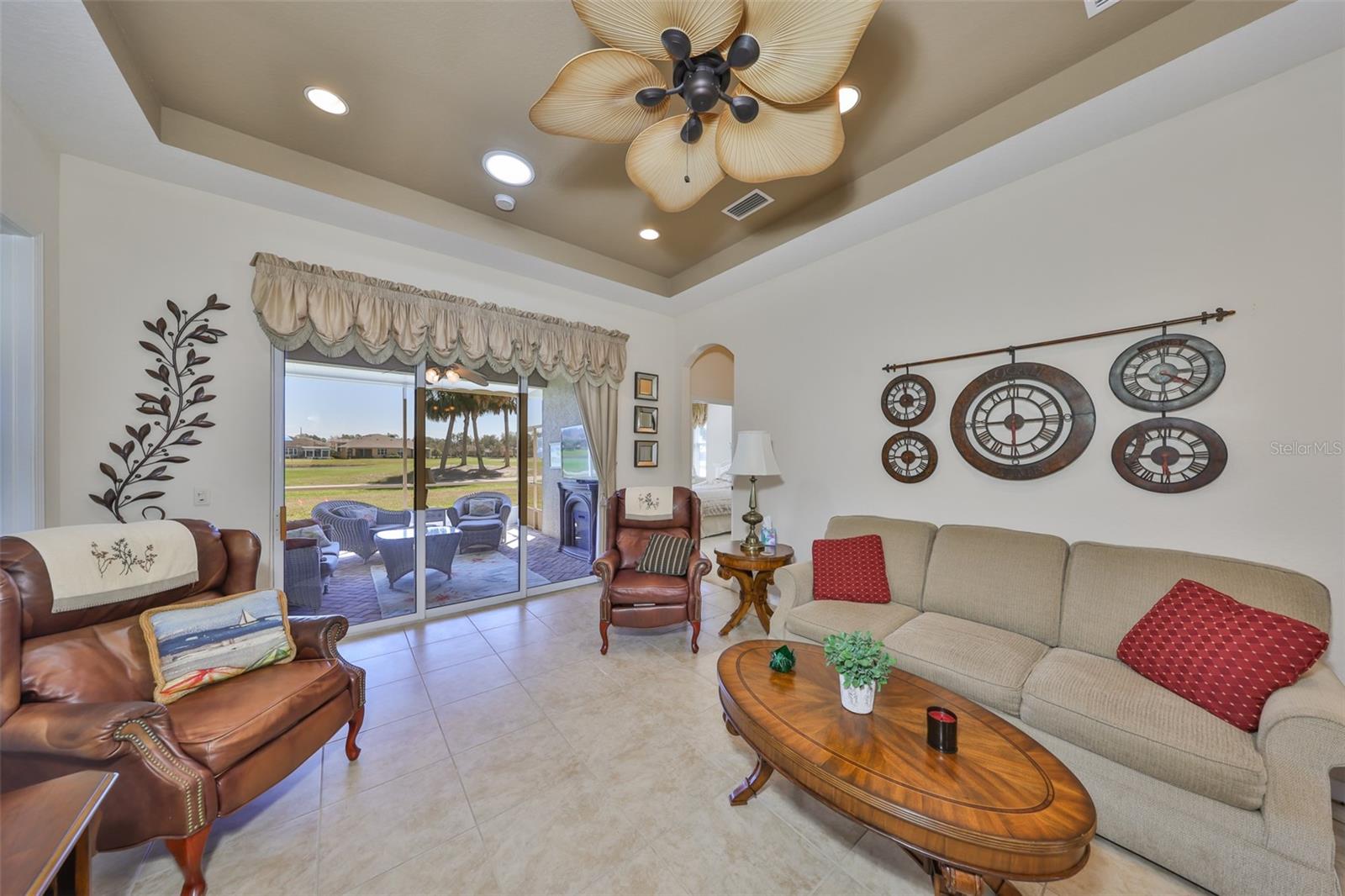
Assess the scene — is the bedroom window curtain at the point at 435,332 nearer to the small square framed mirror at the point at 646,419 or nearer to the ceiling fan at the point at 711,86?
the small square framed mirror at the point at 646,419

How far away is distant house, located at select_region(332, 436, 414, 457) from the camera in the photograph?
3.33m

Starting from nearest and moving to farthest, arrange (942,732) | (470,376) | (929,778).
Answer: (929,778) < (942,732) < (470,376)

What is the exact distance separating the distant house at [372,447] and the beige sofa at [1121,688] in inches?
121

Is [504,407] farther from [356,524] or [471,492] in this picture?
[356,524]

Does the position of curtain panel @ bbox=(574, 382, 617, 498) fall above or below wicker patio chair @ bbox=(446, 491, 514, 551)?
above

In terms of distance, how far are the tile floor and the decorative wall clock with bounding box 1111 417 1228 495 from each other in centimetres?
136

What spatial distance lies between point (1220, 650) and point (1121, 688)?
34cm

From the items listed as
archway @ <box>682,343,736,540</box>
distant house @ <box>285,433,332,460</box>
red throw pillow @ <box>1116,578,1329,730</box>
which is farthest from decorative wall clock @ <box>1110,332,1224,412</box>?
distant house @ <box>285,433,332,460</box>

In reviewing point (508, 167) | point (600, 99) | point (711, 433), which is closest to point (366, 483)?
point (508, 167)

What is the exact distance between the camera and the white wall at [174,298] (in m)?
2.40

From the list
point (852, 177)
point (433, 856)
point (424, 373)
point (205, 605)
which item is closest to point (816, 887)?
point (433, 856)

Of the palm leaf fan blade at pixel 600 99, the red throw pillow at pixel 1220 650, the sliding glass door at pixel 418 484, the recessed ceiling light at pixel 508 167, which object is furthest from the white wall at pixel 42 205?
the red throw pillow at pixel 1220 650

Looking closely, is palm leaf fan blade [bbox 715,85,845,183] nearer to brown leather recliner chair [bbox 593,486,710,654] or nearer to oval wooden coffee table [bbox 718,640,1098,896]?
oval wooden coffee table [bbox 718,640,1098,896]

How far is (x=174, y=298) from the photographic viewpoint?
265cm
